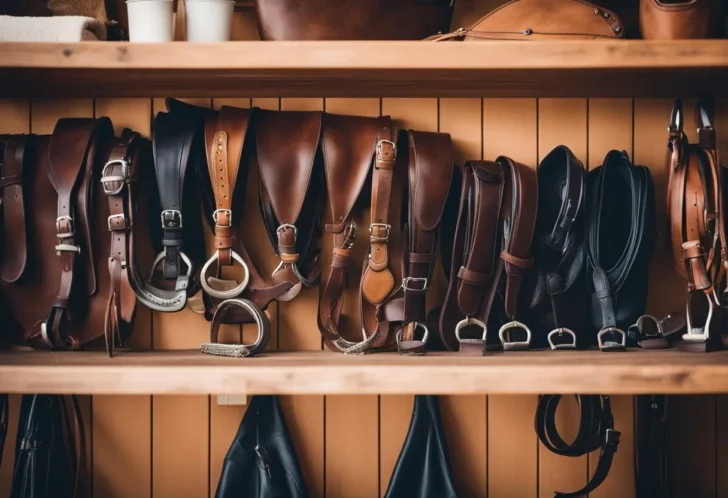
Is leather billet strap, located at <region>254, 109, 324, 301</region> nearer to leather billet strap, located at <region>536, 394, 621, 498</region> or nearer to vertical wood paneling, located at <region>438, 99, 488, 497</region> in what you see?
vertical wood paneling, located at <region>438, 99, 488, 497</region>

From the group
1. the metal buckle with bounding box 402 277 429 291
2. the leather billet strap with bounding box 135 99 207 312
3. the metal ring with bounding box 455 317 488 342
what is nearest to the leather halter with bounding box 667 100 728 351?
the metal ring with bounding box 455 317 488 342

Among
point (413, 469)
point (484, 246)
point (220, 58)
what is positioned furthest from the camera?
point (413, 469)

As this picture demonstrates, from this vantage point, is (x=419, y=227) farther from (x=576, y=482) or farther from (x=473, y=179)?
(x=576, y=482)

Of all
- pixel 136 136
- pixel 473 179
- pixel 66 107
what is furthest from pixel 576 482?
pixel 66 107

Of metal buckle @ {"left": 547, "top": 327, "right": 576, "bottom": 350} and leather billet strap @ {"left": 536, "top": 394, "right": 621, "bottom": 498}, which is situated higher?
metal buckle @ {"left": 547, "top": 327, "right": 576, "bottom": 350}

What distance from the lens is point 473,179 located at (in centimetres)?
144

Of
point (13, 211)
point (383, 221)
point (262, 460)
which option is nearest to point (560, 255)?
point (383, 221)

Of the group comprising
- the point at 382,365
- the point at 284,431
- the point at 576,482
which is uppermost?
the point at 382,365

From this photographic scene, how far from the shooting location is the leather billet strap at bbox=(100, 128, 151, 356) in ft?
4.63

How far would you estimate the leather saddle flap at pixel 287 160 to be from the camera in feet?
4.71

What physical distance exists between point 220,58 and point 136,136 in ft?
1.08

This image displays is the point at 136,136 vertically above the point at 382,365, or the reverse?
the point at 136,136

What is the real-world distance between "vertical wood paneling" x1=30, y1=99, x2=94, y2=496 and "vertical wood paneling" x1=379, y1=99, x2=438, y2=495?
2.19 feet

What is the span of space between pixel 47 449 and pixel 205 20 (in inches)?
37.4
